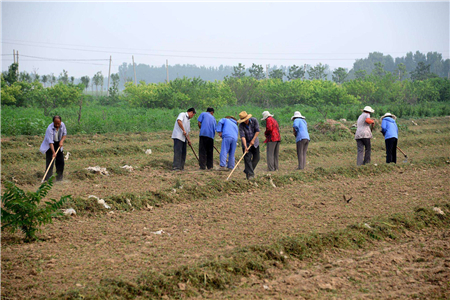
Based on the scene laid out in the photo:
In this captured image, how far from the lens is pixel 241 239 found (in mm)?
Result: 5441

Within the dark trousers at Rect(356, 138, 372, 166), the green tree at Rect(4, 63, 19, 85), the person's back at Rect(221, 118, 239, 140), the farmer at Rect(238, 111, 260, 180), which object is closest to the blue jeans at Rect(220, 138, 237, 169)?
the person's back at Rect(221, 118, 239, 140)

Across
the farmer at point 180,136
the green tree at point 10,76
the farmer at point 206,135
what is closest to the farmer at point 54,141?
the farmer at point 180,136

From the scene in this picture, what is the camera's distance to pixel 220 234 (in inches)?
223

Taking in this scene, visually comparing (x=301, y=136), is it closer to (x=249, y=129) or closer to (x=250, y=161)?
(x=249, y=129)

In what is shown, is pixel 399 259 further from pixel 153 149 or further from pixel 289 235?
pixel 153 149

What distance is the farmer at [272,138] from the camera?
10328 mm

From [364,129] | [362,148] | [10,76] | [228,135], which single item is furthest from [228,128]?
[10,76]

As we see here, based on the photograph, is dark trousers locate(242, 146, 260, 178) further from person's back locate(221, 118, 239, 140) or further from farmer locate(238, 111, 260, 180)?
person's back locate(221, 118, 239, 140)

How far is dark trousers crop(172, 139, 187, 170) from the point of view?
10.4 meters

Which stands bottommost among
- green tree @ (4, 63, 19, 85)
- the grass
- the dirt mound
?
the grass

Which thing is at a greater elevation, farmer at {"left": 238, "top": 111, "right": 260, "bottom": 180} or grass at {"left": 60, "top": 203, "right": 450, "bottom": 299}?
farmer at {"left": 238, "top": 111, "right": 260, "bottom": 180}

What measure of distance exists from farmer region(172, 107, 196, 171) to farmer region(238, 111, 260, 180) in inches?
54.2

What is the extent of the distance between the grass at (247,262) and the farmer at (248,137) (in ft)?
11.8

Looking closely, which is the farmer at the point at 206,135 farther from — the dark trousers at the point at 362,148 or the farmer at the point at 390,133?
the farmer at the point at 390,133
